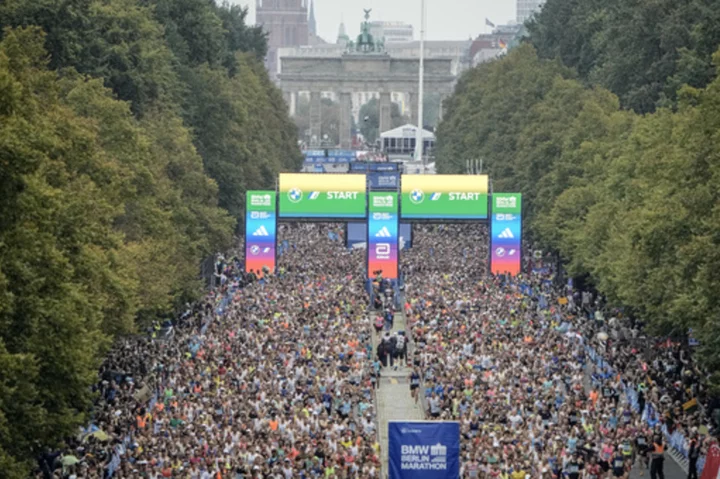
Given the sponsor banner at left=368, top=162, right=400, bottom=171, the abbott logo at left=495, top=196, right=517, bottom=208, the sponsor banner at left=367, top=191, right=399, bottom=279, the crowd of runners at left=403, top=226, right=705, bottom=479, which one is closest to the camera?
the crowd of runners at left=403, top=226, right=705, bottom=479

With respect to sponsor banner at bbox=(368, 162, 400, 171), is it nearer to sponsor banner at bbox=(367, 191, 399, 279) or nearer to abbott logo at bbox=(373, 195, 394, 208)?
abbott logo at bbox=(373, 195, 394, 208)

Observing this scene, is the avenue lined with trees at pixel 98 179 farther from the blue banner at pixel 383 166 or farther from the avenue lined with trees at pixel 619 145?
the blue banner at pixel 383 166

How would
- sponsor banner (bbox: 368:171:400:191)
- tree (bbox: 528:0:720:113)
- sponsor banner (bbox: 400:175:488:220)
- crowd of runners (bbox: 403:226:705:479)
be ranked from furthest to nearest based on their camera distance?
sponsor banner (bbox: 368:171:400:191) < sponsor banner (bbox: 400:175:488:220) < tree (bbox: 528:0:720:113) < crowd of runners (bbox: 403:226:705:479)

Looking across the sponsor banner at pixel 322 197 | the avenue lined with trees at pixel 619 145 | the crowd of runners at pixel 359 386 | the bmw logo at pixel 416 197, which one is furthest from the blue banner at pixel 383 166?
the crowd of runners at pixel 359 386

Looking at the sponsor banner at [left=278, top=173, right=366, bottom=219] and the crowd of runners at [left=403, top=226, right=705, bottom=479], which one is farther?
the sponsor banner at [left=278, top=173, right=366, bottom=219]

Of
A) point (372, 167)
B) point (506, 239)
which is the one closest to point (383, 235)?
point (506, 239)

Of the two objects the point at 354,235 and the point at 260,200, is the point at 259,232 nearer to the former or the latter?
the point at 260,200

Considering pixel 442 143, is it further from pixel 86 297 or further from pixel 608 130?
pixel 86 297

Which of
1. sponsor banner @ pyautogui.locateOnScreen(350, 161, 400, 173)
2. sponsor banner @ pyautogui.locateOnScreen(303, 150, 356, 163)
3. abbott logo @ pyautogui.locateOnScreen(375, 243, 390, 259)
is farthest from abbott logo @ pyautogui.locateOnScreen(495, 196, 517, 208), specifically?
sponsor banner @ pyautogui.locateOnScreen(303, 150, 356, 163)
